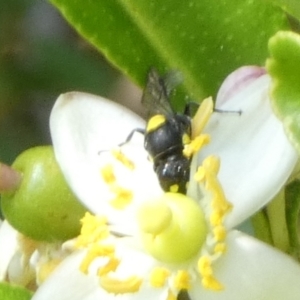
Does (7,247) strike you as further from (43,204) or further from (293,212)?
(293,212)

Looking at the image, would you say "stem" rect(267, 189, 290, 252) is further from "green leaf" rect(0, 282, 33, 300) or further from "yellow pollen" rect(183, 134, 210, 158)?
"green leaf" rect(0, 282, 33, 300)

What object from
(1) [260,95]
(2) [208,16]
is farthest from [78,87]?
(1) [260,95]

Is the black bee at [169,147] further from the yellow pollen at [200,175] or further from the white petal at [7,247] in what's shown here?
the white petal at [7,247]

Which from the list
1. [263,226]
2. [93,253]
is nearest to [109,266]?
[93,253]

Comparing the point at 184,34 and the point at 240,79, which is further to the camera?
the point at 184,34

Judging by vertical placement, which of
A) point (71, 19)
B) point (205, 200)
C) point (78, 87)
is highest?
point (71, 19)

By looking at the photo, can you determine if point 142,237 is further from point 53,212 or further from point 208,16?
point 208,16

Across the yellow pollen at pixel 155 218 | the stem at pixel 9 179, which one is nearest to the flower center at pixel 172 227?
the yellow pollen at pixel 155 218
